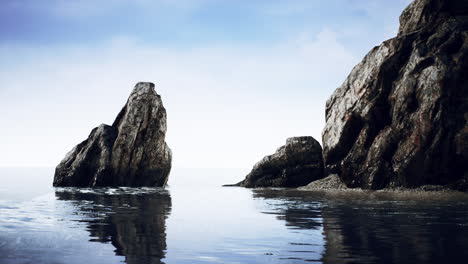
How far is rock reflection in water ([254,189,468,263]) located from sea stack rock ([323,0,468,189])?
19920mm

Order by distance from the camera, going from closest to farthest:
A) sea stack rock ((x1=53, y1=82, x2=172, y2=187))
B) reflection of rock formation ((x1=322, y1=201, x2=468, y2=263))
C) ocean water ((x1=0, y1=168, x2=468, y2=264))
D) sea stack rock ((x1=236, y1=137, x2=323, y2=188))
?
reflection of rock formation ((x1=322, y1=201, x2=468, y2=263)) → ocean water ((x1=0, y1=168, x2=468, y2=264)) → sea stack rock ((x1=236, y1=137, x2=323, y2=188)) → sea stack rock ((x1=53, y1=82, x2=172, y2=187))

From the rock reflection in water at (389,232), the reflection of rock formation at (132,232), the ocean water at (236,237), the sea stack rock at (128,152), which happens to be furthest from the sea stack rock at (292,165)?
the reflection of rock formation at (132,232)

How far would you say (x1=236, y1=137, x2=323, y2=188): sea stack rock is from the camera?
57.8 metres

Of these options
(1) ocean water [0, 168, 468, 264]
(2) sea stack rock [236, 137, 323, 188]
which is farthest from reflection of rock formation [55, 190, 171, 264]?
(2) sea stack rock [236, 137, 323, 188]

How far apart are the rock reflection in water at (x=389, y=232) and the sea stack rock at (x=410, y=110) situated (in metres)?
19.9

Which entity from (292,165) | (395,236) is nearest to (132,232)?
(395,236)

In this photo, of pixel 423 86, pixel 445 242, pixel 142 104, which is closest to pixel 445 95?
pixel 423 86

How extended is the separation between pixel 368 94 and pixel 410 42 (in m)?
7.46

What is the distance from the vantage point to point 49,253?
1202cm

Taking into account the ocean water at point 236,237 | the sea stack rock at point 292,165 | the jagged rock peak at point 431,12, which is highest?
the jagged rock peak at point 431,12

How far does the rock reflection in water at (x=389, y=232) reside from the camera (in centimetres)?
1162

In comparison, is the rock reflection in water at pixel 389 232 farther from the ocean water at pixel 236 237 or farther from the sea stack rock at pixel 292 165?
the sea stack rock at pixel 292 165

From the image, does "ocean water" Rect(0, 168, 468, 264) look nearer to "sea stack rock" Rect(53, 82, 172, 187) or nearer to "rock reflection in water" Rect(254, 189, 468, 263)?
"rock reflection in water" Rect(254, 189, 468, 263)

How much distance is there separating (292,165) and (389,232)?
42953mm
